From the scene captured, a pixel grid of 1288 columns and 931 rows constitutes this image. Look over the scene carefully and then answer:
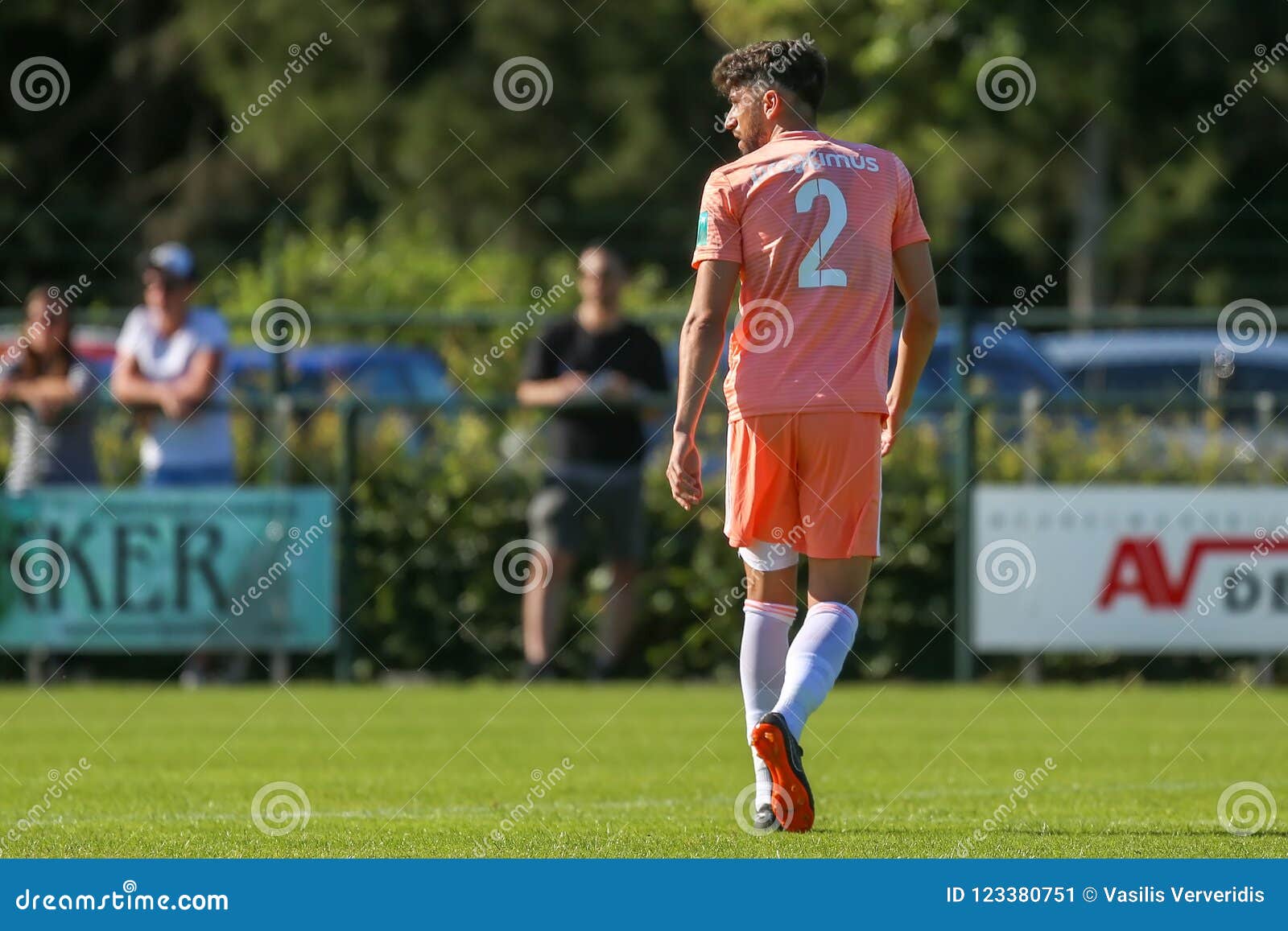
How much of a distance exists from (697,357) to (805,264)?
385mm

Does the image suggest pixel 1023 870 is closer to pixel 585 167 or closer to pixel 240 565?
pixel 240 565

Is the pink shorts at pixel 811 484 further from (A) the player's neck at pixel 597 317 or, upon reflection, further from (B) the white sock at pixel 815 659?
(A) the player's neck at pixel 597 317

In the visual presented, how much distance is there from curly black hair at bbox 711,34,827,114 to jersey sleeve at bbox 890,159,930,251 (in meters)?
0.31

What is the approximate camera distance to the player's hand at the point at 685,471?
5.80 metres

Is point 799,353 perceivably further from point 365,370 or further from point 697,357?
point 365,370

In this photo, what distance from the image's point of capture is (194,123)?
117ft

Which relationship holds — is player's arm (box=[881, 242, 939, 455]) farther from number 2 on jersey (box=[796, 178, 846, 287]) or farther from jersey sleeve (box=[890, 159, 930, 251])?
number 2 on jersey (box=[796, 178, 846, 287])

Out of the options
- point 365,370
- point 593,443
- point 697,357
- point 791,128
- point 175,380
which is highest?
point 791,128

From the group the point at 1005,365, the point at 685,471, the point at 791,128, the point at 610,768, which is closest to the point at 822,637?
the point at 685,471

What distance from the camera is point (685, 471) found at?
5.82 meters

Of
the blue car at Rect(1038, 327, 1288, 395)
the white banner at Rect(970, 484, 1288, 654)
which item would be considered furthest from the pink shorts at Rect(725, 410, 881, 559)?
the blue car at Rect(1038, 327, 1288, 395)

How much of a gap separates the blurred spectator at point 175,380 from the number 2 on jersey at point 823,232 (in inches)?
255

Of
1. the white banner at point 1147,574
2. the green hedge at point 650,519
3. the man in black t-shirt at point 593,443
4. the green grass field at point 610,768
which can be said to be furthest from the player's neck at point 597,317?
the white banner at point 1147,574

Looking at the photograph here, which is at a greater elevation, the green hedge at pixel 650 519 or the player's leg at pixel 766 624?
the player's leg at pixel 766 624
